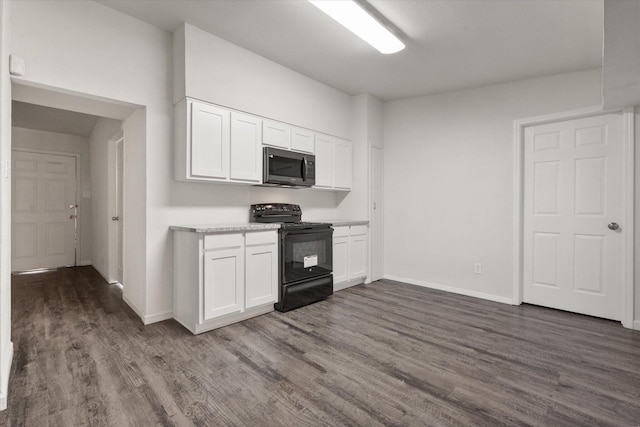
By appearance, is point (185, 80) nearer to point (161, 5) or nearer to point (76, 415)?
point (161, 5)

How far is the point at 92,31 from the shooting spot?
2.57 meters

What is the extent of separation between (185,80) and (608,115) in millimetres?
4163

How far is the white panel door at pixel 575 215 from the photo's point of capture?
10.5 feet

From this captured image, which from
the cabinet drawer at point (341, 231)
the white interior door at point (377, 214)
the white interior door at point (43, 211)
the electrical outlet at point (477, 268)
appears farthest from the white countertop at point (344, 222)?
the white interior door at point (43, 211)

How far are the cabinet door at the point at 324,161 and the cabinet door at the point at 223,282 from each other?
63.4 inches

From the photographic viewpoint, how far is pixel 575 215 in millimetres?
3410

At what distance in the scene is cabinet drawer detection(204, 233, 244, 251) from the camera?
8.95 feet

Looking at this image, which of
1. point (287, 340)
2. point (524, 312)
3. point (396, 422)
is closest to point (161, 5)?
point (287, 340)

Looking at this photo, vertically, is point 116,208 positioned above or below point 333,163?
below

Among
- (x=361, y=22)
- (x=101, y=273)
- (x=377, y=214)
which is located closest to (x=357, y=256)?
(x=377, y=214)

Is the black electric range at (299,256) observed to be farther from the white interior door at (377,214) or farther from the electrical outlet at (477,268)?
the electrical outlet at (477,268)

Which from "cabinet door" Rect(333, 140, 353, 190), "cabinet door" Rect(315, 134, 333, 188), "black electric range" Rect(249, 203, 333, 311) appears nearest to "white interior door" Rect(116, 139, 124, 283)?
"black electric range" Rect(249, 203, 333, 311)

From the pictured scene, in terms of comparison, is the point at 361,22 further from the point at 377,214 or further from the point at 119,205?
the point at 119,205

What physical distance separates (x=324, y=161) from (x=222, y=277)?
2.08 metres
